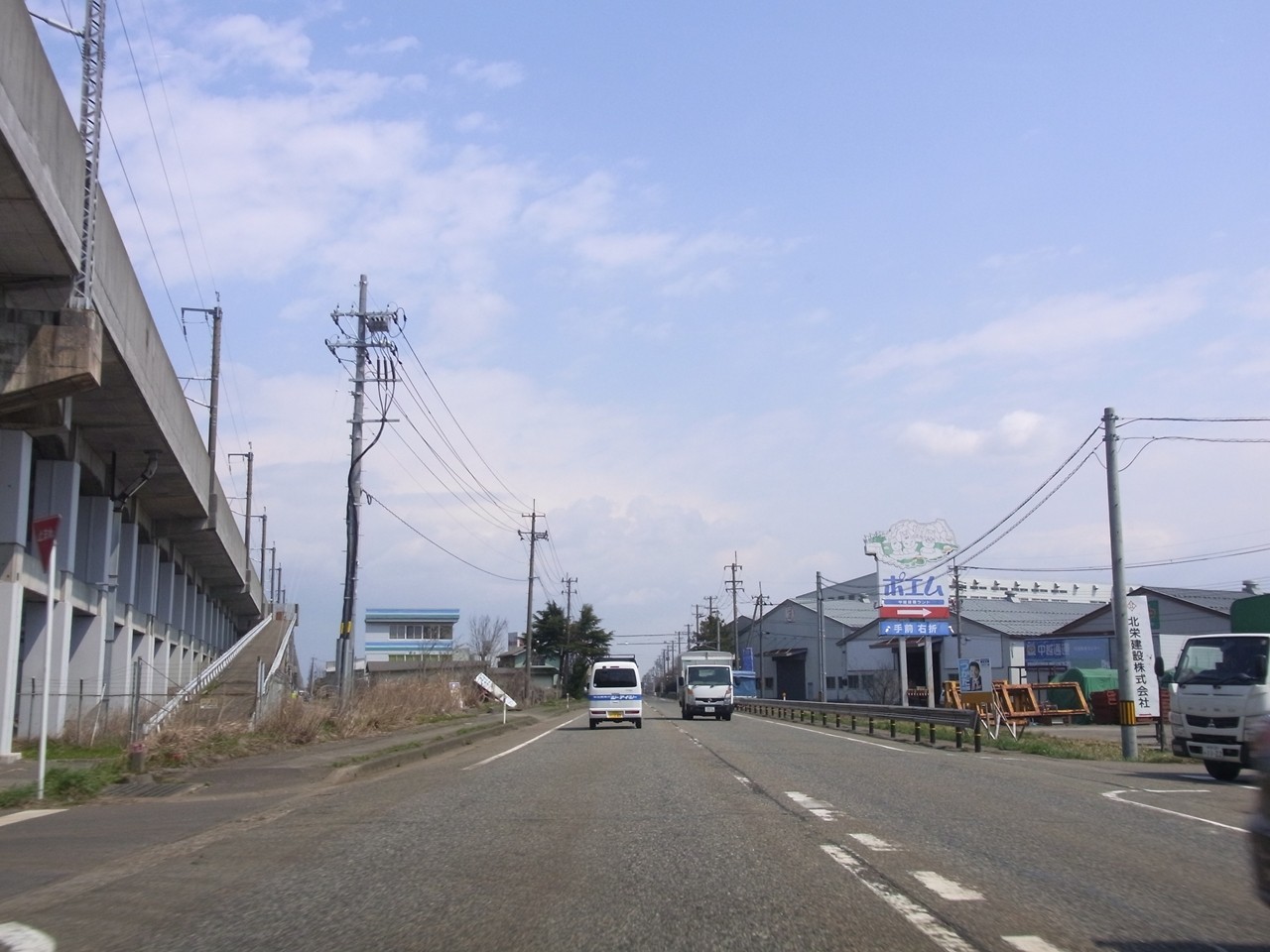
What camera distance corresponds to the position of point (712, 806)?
12.3 m

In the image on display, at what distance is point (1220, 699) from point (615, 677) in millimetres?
19897

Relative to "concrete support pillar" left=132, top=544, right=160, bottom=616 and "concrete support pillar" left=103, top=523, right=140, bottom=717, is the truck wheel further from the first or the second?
"concrete support pillar" left=132, top=544, right=160, bottom=616

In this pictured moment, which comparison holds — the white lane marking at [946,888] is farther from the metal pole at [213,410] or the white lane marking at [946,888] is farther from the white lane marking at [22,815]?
the metal pole at [213,410]

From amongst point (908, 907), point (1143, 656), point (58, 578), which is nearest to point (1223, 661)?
point (1143, 656)

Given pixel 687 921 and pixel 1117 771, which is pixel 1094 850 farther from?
pixel 1117 771

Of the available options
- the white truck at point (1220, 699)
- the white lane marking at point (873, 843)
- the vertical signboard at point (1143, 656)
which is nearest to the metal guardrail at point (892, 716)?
the vertical signboard at point (1143, 656)

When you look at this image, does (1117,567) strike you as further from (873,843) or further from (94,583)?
(94,583)

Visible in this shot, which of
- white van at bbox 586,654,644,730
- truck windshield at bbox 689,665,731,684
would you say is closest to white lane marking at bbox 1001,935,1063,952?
white van at bbox 586,654,644,730

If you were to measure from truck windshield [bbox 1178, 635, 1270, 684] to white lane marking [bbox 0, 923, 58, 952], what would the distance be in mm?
17620

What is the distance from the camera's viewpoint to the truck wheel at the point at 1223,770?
18.2 m

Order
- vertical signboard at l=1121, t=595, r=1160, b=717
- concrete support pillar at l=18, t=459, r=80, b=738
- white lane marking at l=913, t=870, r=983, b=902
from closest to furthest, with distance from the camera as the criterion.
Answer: white lane marking at l=913, t=870, r=983, b=902 → concrete support pillar at l=18, t=459, r=80, b=738 → vertical signboard at l=1121, t=595, r=1160, b=717

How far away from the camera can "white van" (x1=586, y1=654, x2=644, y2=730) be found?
34.8 metres

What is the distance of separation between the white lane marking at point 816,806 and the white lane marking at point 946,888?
3.13m

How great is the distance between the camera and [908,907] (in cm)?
686
